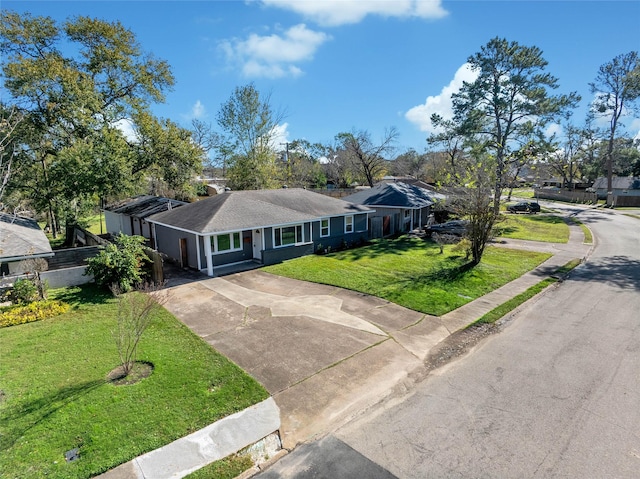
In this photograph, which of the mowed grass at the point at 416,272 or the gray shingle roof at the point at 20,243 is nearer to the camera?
the gray shingle roof at the point at 20,243

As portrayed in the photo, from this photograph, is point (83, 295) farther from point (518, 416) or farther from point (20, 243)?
point (518, 416)

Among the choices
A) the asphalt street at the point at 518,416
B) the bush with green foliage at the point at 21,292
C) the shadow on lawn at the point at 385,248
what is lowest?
the asphalt street at the point at 518,416

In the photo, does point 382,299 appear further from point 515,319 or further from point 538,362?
point 538,362

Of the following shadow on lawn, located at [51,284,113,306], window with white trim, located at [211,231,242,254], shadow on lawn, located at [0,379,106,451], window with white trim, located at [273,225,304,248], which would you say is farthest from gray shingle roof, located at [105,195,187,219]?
shadow on lawn, located at [0,379,106,451]

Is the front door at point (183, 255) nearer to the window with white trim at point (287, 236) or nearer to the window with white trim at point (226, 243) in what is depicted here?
the window with white trim at point (226, 243)

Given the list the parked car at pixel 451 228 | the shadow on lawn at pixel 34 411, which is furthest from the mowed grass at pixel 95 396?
the parked car at pixel 451 228

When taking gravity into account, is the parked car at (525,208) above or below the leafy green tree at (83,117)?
below
